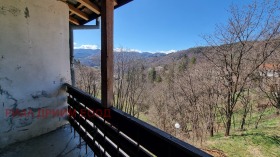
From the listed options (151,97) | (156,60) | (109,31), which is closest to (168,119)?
(151,97)

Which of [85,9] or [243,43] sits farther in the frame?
[243,43]

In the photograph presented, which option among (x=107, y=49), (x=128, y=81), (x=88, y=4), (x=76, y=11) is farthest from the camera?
(x=128, y=81)

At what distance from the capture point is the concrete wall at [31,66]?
227 centimetres

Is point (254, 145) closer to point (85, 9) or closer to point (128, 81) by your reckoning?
point (85, 9)

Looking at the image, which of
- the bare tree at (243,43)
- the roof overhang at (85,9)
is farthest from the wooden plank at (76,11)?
the bare tree at (243,43)

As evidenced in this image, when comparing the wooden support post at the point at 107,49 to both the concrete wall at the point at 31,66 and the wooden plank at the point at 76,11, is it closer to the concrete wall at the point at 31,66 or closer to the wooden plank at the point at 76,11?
the concrete wall at the point at 31,66

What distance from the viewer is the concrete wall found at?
7.46 ft

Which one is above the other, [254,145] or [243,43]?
[243,43]

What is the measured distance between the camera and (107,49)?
172 cm

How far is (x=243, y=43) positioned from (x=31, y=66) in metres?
8.43

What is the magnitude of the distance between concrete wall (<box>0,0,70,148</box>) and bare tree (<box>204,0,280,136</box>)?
301 inches

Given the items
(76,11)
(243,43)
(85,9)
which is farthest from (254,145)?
(76,11)

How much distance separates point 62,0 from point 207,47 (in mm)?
8062

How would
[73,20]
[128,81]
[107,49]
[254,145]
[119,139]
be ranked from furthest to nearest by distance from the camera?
[128,81], [254,145], [73,20], [107,49], [119,139]
